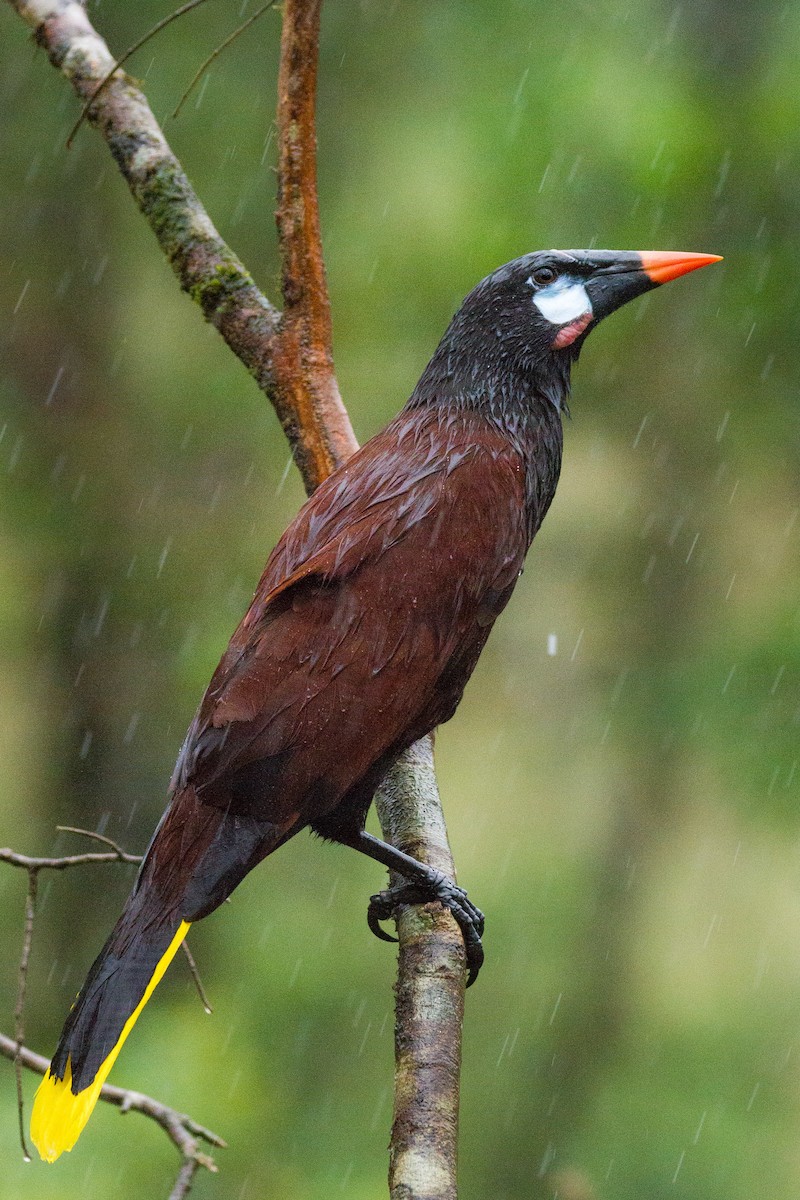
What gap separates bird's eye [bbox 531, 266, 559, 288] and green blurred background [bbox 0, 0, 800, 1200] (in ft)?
5.80

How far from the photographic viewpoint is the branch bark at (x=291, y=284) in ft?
5.73

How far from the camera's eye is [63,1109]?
1.50m

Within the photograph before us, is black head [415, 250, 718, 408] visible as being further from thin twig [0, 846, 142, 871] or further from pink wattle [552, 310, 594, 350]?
thin twig [0, 846, 142, 871]

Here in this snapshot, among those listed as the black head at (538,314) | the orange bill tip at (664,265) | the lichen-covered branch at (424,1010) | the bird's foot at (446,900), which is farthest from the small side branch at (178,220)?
the bird's foot at (446,900)

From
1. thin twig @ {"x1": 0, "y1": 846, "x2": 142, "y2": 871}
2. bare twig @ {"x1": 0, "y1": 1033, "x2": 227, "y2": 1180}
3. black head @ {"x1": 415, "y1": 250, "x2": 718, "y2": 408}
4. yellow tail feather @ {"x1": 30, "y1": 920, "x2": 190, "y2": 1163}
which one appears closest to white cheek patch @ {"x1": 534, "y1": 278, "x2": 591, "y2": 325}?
black head @ {"x1": 415, "y1": 250, "x2": 718, "y2": 408}

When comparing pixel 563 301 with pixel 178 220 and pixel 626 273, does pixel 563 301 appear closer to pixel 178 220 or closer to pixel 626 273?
pixel 626 273

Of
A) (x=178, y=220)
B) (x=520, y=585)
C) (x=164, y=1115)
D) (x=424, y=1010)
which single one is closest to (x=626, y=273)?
(x=178, y=220)

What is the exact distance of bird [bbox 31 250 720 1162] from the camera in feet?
5.16

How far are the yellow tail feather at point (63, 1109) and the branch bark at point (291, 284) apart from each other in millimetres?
362

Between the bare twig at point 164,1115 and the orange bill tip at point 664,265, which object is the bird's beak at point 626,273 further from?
the bare twig at point 164,1115

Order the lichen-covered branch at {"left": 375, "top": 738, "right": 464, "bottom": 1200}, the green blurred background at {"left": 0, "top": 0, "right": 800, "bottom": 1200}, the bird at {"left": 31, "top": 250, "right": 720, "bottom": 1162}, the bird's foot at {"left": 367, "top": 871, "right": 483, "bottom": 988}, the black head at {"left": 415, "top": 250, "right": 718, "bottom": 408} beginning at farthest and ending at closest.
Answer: the green blurred background at {"left": 0, "top": 0, "right": 800, "bottom": 1200}
the black head at {"left": 415, "top": 250, "right": 718, "bottom": 408}
the bird's foot at {"left": 367, "top": 871, "right": 483, "bottom": 988}
the bird at {"left": 31, "top": 250, "right": 720, "bottom": 1162}
the lichen-covered branch at {"left": 375, "top": 738, "right": 464, "bottom": 1200}

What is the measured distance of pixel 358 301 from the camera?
416 centimetres

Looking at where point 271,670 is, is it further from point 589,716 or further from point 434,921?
point 589,716

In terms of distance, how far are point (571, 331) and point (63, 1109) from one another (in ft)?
4.49
